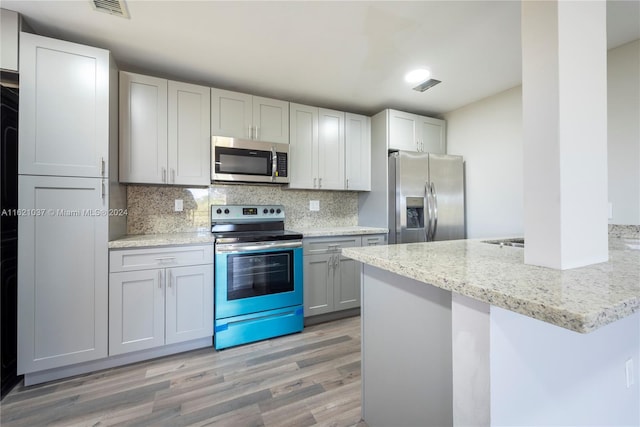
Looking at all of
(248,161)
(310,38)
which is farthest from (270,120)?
(310,38)

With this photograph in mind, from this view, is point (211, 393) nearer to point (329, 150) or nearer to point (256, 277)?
point (256, 277)

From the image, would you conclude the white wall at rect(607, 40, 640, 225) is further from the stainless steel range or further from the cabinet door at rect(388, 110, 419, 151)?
the stainless steel range

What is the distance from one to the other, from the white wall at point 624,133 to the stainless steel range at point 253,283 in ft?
8.50

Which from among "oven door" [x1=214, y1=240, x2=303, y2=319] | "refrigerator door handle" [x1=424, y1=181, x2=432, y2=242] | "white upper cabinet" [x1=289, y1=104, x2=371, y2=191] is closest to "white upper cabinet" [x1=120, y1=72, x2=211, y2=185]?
"oven door" [x1=214, y1=240, x2=303, y2=319]

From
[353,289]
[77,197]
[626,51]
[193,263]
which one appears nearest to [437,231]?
[353,289]

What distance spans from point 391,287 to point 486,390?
50cm

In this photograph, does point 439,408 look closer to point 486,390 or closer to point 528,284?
point 486,390

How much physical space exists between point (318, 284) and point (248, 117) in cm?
183

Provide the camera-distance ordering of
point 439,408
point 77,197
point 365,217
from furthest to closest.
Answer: point 365,217, point 77,197, point 439,408

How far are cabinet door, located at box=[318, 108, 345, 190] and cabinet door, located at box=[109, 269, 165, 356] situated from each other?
1.85 metres

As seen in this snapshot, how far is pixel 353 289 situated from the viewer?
9.57 feet

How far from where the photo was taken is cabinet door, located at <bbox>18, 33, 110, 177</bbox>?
174 centimetres

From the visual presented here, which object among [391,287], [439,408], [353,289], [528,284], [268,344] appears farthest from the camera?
[353,289]

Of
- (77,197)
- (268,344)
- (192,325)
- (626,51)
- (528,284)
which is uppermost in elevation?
(626,51)
